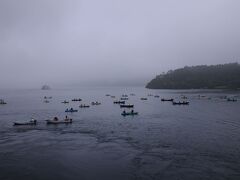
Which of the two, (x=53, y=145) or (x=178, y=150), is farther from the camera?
(x=53, y=145)

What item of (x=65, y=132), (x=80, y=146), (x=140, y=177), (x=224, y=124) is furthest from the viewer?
(x=224, y=124)

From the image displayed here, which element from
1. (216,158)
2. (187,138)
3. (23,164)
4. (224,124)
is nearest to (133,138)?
(187,138)

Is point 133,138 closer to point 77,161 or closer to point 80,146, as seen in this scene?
point 80,146

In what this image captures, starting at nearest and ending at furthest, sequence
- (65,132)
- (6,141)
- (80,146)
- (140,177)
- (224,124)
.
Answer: (140,177) < (80,146) < (6,141) < (65,132) < (224,124)

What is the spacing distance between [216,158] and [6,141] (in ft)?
134

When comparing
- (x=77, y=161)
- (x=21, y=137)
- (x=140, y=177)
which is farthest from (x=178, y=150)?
(x=21, y=137)

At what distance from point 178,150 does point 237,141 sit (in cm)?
1436

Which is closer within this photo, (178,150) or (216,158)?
(216,158)

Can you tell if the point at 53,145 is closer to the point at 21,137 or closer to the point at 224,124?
the point at 21,137

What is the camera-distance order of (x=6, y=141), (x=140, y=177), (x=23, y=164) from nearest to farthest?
(x=140, y=177)
(x=23, y=164)
(x=6, y=141)

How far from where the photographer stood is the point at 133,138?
187 feet

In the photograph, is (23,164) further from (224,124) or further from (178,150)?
(224,124)

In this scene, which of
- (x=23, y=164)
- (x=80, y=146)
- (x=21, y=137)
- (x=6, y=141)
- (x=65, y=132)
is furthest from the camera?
(x=65, y=132)

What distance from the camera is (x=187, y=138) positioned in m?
56.3
